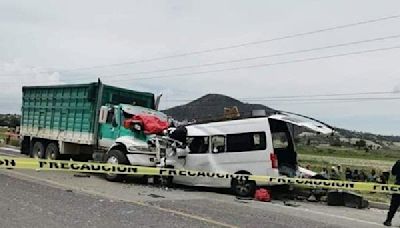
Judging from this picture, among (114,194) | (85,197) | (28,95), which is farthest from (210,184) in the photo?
(28,95)

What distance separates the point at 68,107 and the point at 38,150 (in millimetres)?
3216

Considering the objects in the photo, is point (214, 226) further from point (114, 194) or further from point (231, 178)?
point (231, 178)

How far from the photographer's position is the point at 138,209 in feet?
34.3

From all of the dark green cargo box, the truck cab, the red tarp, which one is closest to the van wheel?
Answer: the truck cab

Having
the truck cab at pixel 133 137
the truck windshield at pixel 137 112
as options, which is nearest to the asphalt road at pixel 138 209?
the truck cab at pixel 133 137

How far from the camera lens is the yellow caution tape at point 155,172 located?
961 cm

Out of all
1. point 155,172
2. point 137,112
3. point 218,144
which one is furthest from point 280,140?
point 137,112

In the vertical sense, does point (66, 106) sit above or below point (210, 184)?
above

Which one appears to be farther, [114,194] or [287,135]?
[287,135]

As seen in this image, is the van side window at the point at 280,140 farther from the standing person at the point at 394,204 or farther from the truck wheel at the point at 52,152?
the truck wheel at the point at 52,152

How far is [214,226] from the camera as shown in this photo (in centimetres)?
891

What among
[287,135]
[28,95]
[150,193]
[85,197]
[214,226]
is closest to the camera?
[214,226]

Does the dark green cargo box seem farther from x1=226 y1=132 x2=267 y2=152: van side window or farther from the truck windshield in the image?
x1=226 y1=132 x2=267 y2=152: van side window

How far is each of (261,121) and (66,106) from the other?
8341 mm
